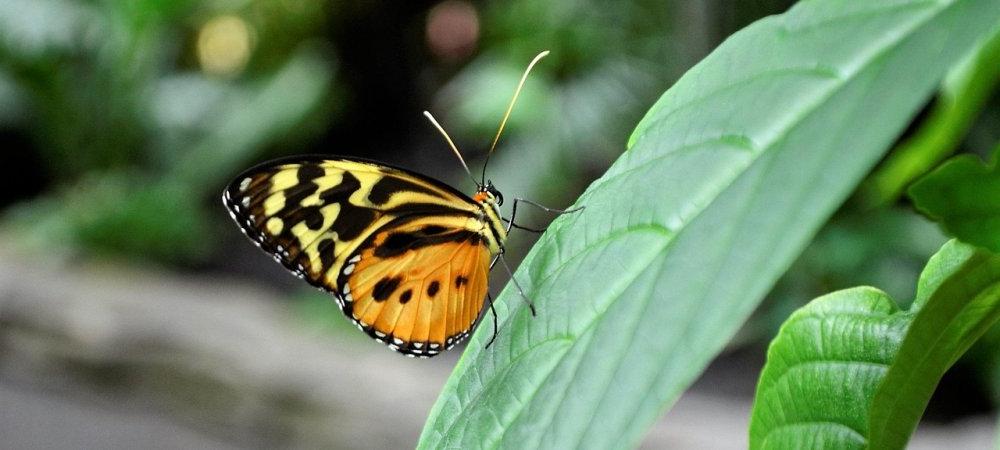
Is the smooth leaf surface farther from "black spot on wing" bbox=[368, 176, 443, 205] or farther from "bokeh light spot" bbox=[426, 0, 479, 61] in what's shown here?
"bokeh light spot" bbox=[426, 0, 479, 61]

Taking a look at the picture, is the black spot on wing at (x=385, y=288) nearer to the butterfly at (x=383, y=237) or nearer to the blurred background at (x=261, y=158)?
the butterfly at (x=383, y=237)

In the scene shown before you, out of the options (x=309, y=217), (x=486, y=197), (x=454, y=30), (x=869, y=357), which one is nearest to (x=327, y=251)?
(x=309, y=217)

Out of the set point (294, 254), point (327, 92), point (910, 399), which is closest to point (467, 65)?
point (327, 92)

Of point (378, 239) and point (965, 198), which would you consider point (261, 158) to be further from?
point (965, 198)

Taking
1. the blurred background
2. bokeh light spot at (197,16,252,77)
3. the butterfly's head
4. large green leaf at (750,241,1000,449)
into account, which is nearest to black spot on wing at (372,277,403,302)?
the butterfly's head

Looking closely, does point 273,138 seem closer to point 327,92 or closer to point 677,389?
point 327,92
